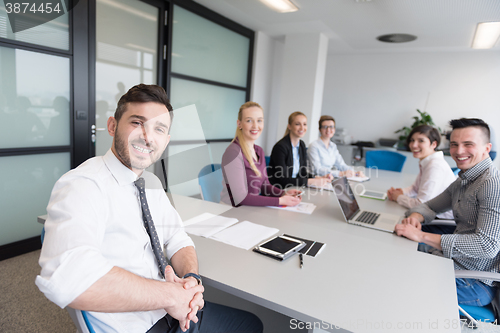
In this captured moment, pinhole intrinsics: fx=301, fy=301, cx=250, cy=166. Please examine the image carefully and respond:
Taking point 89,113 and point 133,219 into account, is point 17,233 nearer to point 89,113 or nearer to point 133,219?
point 89,113

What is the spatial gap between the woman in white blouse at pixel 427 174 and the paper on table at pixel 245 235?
1357mm

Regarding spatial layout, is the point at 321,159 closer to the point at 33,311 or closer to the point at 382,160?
the point at 382,160

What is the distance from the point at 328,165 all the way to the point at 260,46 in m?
2.82

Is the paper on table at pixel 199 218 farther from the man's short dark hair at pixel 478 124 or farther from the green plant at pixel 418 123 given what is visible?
the green plant at pixel 418 123

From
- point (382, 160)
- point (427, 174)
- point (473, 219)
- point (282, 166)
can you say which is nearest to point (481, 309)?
point (473, 219)

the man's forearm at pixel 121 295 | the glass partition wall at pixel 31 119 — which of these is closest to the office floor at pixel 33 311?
the glass partition wall at pixel 31 119

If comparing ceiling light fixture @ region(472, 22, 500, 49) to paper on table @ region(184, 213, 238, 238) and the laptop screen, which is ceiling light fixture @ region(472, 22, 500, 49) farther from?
paper on table @ region(184, 213, 238, 238)

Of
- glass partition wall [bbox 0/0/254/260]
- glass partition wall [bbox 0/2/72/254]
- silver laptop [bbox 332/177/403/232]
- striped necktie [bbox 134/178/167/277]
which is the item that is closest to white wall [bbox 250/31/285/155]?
glass partition wall [bbox 0/0/254/260]

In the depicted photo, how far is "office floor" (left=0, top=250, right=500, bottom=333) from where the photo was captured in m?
1.62

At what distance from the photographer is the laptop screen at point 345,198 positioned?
184 centimetres

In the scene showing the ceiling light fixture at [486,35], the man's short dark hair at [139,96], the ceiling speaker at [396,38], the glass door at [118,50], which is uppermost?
the ceiling speaker at [396,38]

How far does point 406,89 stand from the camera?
19.9 feet

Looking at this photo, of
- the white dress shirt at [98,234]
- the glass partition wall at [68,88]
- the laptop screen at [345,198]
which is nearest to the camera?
the white dress shirt at [98,234]

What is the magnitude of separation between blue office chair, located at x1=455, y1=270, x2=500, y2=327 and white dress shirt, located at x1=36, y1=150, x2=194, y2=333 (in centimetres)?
132
